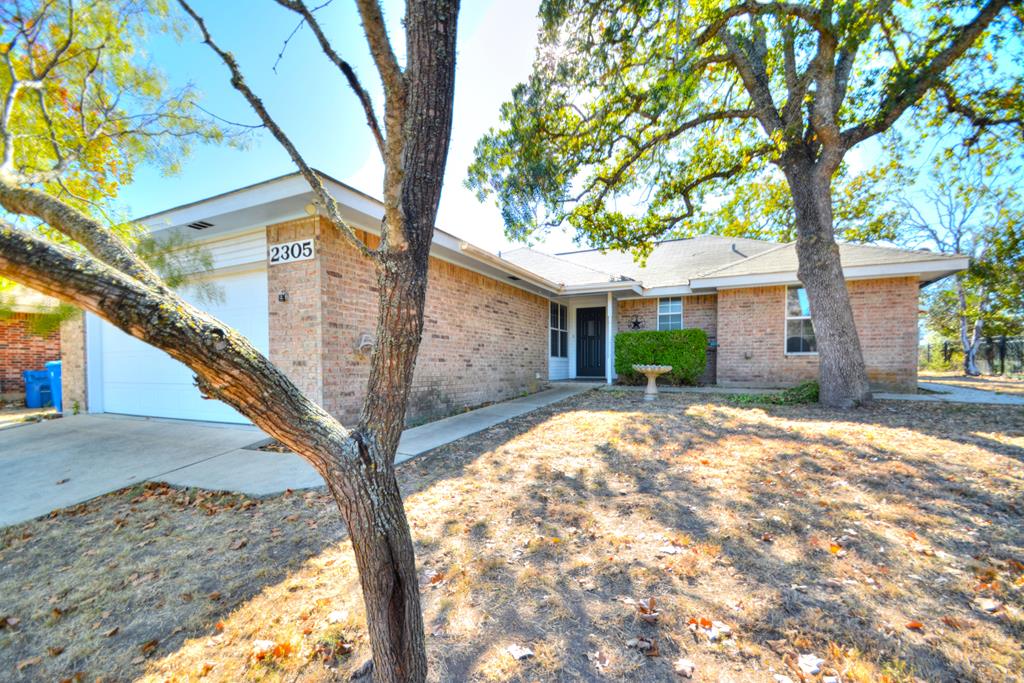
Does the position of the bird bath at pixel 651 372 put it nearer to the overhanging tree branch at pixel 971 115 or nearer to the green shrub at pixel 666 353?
the green shrub at pixel 666 353

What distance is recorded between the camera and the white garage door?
6.24 metres

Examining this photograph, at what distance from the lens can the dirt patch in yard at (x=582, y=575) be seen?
1.88 meters

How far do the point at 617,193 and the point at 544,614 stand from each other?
8.54 meters

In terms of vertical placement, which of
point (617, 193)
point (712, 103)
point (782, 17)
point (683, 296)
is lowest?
point (683, 296)

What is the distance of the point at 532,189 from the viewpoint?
684cm

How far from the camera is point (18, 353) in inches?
411

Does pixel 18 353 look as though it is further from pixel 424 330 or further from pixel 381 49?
pixel 381 49

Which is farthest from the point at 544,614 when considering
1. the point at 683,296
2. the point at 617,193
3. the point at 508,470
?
the point at 683,296

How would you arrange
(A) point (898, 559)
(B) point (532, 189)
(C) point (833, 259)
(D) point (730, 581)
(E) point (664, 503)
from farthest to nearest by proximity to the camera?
1. (C) point (833, 259)
2. (B) point (532, 189)
3. (E) point (664, 503)
4. (A) point (898, 559)
5. (D) point (730, 581)

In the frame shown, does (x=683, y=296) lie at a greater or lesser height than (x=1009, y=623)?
greater

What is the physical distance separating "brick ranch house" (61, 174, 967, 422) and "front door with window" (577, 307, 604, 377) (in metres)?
0.05

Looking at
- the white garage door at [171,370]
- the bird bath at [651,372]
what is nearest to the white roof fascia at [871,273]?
the bird bath at [651,372]

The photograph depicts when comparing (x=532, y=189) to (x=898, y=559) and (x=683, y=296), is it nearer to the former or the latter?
(x=898, y=559)

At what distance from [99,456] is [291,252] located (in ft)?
11.4
